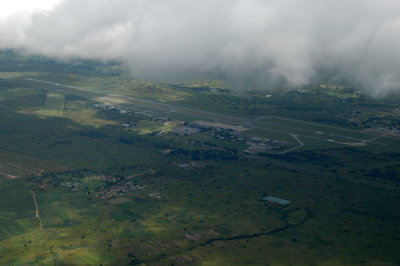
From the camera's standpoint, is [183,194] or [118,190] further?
[118,190]

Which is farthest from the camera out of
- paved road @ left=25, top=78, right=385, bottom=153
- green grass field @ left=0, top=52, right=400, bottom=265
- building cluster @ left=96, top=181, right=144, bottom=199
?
paved road @ left=25, top=78, right=385, bottom=153

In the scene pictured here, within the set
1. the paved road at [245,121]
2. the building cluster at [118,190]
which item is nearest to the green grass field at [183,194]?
the building cluster at [118,190]

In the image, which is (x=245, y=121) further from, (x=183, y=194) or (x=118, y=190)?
(x=118, y=190)

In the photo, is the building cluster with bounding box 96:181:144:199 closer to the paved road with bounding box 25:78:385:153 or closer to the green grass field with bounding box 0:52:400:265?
the green grass field with bounding box 0:52:400:265

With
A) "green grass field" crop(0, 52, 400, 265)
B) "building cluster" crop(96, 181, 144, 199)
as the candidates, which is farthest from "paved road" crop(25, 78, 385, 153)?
"building cluster" crop(96, 181, 144, 199)

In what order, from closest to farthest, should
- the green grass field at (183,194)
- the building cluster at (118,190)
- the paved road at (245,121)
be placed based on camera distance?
1. the green grass field at (183,194)
2. the building cluster at (118,190)
3. the paved road at (245,121)

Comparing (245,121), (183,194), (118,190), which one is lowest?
(118,190)

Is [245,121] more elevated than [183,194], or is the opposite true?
[245,121]

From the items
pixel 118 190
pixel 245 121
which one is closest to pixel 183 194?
pixel 118 190

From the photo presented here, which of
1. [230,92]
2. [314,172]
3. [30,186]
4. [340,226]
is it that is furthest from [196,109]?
[340,226]

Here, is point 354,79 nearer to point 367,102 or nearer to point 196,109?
point 367,102

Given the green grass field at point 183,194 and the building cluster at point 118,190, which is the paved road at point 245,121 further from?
the building cluster at point 118,190

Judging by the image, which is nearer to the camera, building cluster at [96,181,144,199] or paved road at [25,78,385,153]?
building cluster at [96,181,144,199]
